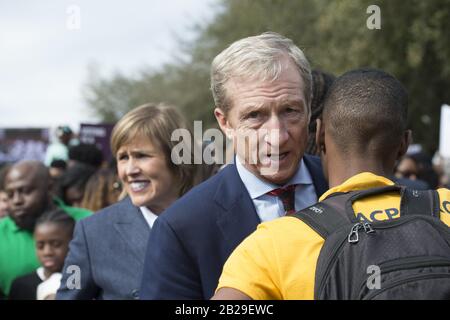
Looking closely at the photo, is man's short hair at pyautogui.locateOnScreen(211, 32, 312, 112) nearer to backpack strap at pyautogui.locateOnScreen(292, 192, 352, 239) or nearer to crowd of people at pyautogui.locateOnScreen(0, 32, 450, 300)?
crowd of people at pyautogui.locateOnScreen(0, 32, 450, 300)

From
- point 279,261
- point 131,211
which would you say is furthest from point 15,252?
point 279,261

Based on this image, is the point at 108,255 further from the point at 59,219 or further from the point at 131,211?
the point at 59,219

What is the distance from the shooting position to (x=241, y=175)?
2.80 meters

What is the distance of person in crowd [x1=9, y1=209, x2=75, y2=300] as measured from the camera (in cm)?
481

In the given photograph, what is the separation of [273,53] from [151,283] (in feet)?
2.97

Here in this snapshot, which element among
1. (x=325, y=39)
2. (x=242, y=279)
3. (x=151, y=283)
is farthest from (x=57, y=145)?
(x=325, y=39)

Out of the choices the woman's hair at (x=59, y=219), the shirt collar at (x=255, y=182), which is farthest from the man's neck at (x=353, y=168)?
the woman's hair at (x=59, y=219)

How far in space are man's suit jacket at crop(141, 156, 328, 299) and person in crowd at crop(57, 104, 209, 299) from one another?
82 centimetres

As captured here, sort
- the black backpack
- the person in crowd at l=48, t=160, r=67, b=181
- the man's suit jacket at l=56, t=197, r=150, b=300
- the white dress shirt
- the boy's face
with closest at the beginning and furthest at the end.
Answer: the black backpack → the white dress shirt → the man's suit jacket at l=56, t=197, r=150, b=300 → the boy's face → the person in crowd at l=48, t=160, r=67, b=181

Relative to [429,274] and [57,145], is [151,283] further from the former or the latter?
[57,145]

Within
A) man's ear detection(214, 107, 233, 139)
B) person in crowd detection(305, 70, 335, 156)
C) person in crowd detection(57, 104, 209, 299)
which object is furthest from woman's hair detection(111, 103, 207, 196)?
man's ear detection(214, 107, 233, 139)

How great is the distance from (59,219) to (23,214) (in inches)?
16.8

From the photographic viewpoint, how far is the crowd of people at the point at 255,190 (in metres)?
1.97
